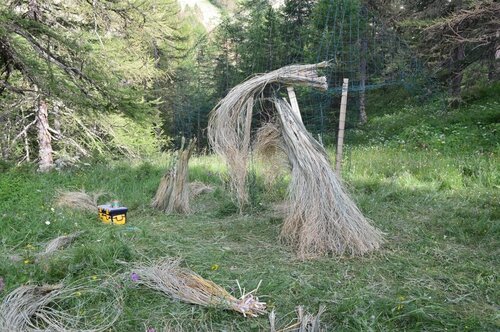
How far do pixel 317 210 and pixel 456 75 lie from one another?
8.07m

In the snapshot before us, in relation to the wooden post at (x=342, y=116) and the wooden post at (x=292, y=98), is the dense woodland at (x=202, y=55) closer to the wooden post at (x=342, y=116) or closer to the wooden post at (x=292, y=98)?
the wooden post at (x=342, y=116)

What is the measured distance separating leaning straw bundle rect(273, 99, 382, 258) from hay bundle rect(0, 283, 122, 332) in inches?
66.3

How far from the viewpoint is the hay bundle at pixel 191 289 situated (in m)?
2.62

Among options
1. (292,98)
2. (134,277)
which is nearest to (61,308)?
(134,277)

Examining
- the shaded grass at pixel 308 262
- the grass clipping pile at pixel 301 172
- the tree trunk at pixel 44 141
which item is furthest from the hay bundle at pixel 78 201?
the tree trunk at pixel 44 141

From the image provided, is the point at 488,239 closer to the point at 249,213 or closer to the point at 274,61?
the point at 249,213

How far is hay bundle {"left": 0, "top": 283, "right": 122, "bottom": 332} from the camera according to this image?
8.11ft

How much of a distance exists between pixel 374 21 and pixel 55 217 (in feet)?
15.5

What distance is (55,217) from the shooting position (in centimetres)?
466

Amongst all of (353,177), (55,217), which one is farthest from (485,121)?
(55,217)

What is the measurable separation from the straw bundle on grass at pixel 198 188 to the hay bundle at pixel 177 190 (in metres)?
0.61

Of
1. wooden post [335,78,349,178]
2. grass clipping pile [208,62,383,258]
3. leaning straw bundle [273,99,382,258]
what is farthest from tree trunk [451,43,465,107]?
leaning straw bundle [273,99,382,258]

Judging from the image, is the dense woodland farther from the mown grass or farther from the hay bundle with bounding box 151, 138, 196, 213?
the mown grass

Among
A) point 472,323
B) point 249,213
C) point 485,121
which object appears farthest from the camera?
point 485,121
